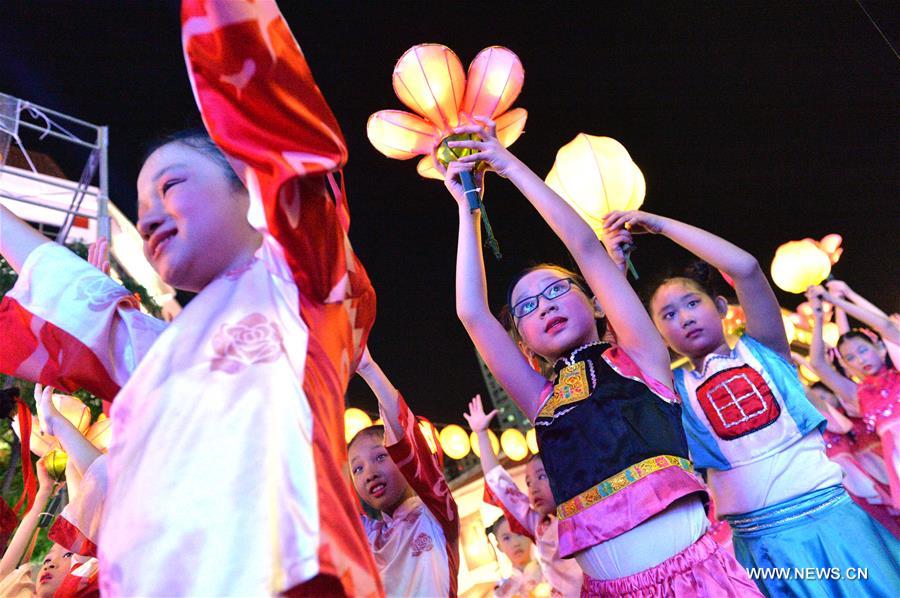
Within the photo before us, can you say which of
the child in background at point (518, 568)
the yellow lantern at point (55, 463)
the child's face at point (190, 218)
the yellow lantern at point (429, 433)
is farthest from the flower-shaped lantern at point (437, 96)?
the child in background at point (518, 568)

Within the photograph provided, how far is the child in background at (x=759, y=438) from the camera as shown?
2412 mm

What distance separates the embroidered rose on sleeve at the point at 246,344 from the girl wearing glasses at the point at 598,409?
1193mm

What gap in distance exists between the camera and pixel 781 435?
257 centimetres

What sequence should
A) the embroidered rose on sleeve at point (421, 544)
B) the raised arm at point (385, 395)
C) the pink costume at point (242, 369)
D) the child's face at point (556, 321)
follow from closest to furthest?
1. the pink costume at point (242, 369)
2. the child's face at point (556, 321)
3. the raised arm at point (385, 395)
4. the embroidered rose on sleeve at point (421, 544)

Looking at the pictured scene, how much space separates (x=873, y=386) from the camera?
5137 millimetres

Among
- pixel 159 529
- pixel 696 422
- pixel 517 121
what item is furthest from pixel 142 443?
pixel 517 121

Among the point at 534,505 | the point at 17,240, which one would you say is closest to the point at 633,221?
the point at 17,240

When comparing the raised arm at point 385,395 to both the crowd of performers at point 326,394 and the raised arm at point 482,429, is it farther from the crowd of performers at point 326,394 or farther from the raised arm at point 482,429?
the raised arm at point 482,429

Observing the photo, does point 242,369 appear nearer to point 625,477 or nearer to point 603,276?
point 625,477

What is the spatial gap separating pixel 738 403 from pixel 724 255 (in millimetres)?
595

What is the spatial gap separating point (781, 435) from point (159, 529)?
2365mm

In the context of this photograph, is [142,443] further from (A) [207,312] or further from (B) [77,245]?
(B) [77,245]

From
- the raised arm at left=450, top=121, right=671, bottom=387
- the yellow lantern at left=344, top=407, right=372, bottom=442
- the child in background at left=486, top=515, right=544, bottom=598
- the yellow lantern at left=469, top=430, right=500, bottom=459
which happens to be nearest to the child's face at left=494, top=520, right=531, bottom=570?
the child in background at left=486, top=515, right=544, bottom=598

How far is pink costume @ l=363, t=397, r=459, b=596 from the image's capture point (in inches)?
114
